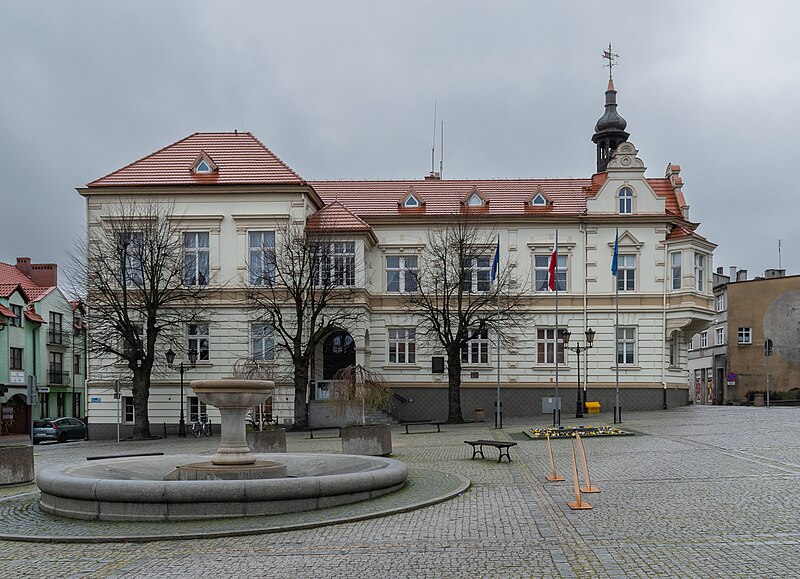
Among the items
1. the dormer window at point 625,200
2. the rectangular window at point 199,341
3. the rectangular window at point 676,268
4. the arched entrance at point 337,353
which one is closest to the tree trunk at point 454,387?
the arched entrance at point 337,353

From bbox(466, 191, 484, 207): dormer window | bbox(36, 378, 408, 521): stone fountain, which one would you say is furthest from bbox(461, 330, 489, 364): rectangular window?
bbox(36, 378, 408, 521): stone fountain

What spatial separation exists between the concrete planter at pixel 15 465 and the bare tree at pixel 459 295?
25.2 meters

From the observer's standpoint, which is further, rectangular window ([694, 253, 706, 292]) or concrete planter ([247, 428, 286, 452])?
rectangular window ([694, 253, 706, 292])

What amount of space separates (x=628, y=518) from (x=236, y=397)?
24.1 feet

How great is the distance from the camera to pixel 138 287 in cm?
4072

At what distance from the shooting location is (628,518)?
1285cm

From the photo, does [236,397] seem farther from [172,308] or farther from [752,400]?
[752,400]

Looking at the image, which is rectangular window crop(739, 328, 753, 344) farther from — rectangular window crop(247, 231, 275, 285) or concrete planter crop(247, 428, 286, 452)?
concrete planter crop(247, 428, 286, 452)

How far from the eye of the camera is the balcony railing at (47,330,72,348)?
6819 centimetres

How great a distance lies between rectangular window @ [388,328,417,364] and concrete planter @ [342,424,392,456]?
23.9 meters

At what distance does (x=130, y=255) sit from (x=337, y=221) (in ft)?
33.2

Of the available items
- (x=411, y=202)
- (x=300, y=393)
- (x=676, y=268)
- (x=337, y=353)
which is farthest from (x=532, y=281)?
(x=300, y=393)

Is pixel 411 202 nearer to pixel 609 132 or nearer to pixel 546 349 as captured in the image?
pixel 546 349

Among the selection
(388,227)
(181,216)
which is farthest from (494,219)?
A: (181,216)
